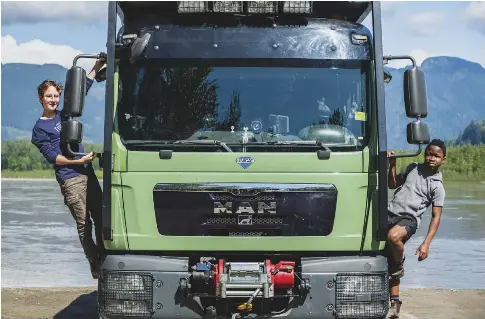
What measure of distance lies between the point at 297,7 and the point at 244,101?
89cm

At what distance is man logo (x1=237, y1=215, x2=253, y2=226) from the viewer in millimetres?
7410

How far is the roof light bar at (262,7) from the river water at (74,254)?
6285mm

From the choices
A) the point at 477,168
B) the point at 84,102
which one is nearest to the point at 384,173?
the point at 84,102

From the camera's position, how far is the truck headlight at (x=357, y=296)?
7367 mm

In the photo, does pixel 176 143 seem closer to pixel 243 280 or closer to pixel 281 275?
pixel 243 280

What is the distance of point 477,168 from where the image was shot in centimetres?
5734

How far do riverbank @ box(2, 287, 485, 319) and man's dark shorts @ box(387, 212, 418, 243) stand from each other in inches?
75.9

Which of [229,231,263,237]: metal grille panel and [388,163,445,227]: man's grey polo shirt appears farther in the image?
[388,163,445,227]: man's grey polo shirt

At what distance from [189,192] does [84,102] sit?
3.69 feet

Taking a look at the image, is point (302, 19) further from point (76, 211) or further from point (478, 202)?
point (478, 202)

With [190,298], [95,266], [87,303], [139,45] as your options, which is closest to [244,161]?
[190,298]

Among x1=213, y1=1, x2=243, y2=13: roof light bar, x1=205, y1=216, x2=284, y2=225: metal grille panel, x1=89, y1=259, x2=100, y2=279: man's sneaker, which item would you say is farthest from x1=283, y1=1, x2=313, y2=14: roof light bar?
x1=89, y1=259, x2=100, y2=279: man's sneaker

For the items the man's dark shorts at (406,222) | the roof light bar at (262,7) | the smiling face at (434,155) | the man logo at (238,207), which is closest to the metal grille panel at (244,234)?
the man logo at (238,207)

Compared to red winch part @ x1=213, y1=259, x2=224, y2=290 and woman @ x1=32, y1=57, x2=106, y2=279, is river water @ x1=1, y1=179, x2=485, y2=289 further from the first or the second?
red winch part @ x1=213, y1=259, x2=224, y2=290
